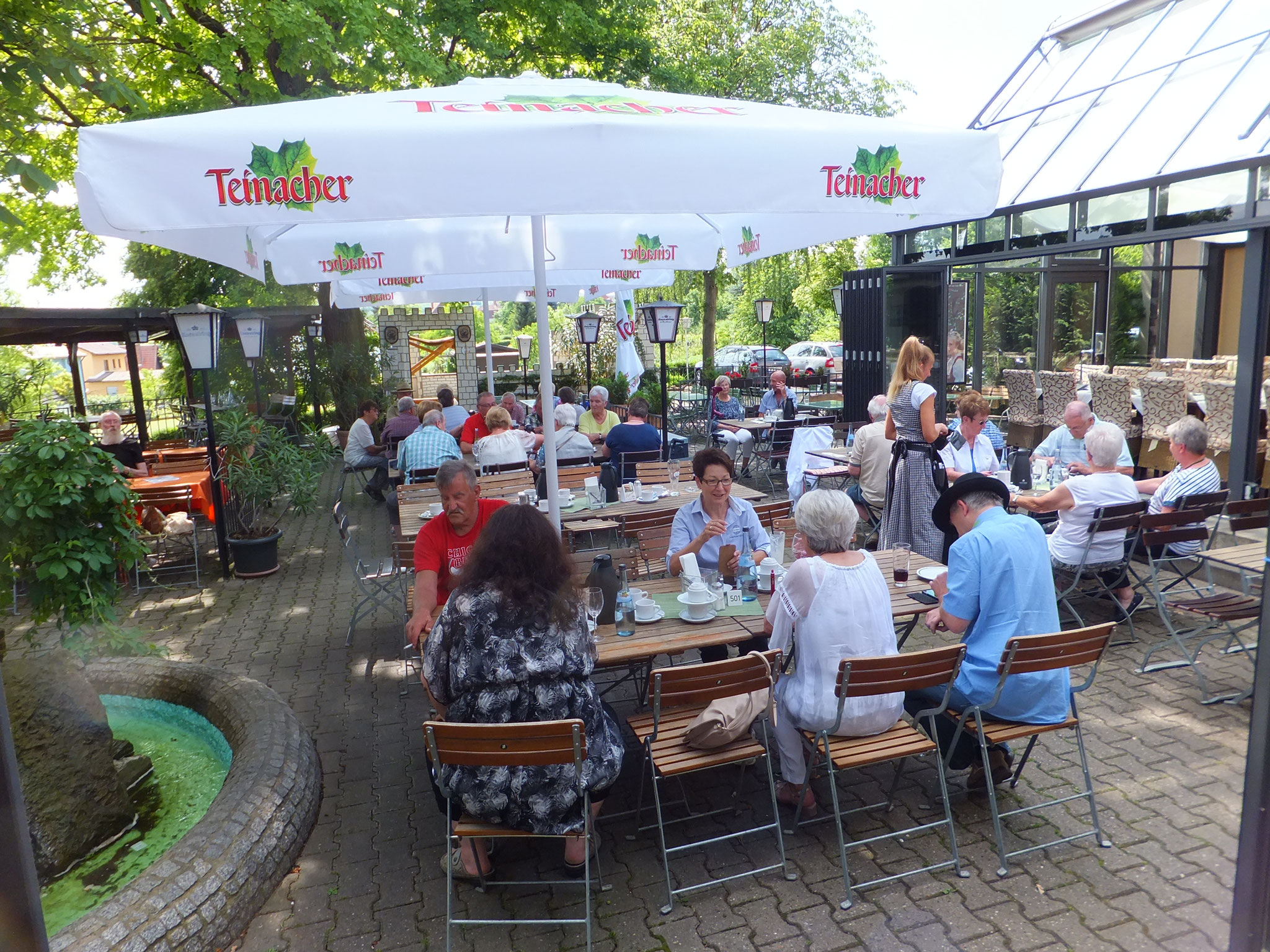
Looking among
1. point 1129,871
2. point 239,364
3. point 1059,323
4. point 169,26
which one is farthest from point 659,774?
point 239,364

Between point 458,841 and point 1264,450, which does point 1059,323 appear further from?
point 458,841

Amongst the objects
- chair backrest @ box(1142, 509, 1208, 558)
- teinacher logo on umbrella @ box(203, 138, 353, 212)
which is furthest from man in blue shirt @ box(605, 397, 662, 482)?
teinacher logo on umbrella @ box(203, 138, 353, 212)

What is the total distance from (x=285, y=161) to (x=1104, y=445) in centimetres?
508

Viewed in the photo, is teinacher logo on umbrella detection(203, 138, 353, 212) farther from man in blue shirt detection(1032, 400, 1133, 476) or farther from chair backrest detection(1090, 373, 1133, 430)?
chair backrest detection(1090, 373, 1133, 430)

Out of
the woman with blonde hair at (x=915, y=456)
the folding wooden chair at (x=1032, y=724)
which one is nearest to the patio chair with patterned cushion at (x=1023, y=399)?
the woman with blonde hair at (x=915, y=456)

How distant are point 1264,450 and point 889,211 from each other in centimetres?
661

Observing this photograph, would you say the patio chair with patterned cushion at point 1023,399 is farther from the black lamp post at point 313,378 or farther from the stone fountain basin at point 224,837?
the black lamp post at point 313,378

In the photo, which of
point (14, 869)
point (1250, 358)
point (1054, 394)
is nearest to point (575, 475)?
point (1250, 358)

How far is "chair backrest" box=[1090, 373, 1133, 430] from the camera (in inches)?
428

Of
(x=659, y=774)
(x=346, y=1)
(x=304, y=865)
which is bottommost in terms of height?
(x=304, y=865)

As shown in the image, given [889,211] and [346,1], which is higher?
[346,1]

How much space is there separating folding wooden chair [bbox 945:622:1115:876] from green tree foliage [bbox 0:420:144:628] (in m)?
4.13

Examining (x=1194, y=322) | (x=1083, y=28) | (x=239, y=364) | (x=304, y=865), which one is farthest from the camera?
(x=239, y=364)

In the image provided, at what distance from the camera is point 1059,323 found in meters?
17.0
